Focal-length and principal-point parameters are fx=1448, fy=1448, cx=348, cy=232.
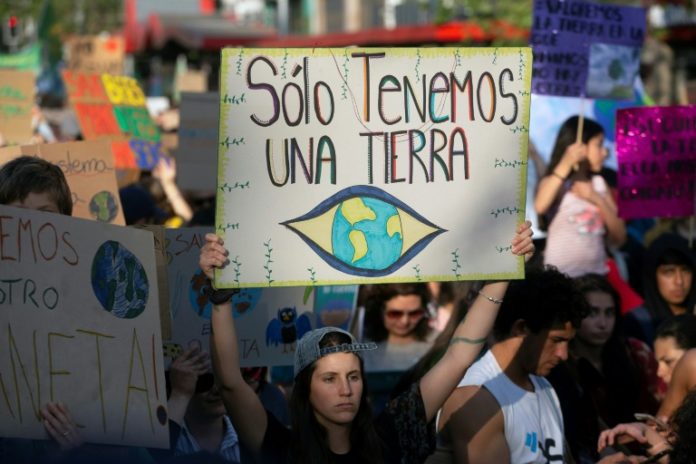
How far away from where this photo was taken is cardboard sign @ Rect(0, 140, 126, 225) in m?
6.26

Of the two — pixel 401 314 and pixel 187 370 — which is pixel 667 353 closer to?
pixel 401 314

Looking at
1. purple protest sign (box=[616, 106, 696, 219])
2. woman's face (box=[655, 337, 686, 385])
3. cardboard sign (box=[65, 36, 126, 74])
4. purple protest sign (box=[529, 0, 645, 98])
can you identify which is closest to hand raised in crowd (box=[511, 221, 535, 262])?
woman's face (box=[655, 337, 686, 385])

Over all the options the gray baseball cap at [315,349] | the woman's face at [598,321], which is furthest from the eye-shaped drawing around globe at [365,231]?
the woman's face at [598,321]

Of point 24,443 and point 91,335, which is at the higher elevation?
point 91,335

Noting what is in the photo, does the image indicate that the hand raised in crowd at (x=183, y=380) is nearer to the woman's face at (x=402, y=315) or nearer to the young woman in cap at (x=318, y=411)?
the young woman in cap at (x=318, y=411)

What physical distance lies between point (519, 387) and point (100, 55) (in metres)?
10.9

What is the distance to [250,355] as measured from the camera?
541 cm

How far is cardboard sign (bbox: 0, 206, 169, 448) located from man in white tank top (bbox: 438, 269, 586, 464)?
1064mm

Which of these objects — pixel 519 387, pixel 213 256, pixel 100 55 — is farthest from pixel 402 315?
pixel 100 55

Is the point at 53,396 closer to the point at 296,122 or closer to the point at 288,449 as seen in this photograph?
the point at 288,449

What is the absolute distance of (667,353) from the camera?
231 inches

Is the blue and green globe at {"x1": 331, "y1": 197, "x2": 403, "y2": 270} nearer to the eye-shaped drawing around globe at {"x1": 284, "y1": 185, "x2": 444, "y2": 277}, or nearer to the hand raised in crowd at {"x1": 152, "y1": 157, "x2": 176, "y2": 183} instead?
the eye-shaped drawing around globe at {"x1": 284, "y1": 185, "x2": 444, "y2": 277}

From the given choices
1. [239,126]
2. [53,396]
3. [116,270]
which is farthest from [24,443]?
[239,126]

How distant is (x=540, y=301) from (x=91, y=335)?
1636 mm
